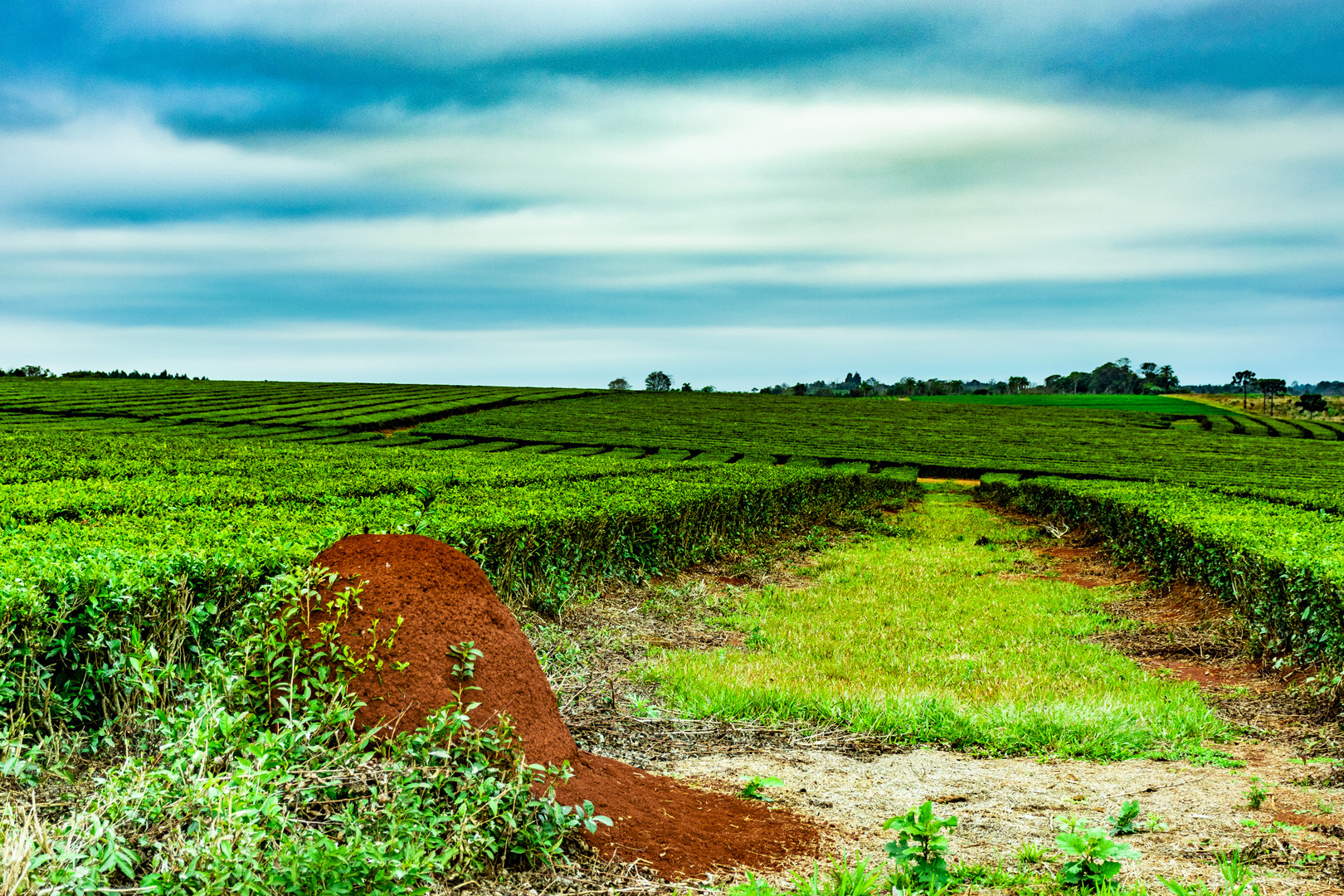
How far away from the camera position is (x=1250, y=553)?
9633mm

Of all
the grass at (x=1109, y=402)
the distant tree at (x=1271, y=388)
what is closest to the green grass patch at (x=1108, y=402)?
the grass at (x=1109, y=402)

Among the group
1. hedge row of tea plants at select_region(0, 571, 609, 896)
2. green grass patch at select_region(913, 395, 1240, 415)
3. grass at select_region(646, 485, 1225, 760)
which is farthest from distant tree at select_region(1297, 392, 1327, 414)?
hedge row of tea plants at select_region(0, 571, 609, 896)

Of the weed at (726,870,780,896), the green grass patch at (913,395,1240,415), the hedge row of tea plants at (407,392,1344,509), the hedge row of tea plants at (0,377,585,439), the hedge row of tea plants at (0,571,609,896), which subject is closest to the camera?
the hedge row of tea plants at (0,571,609,896)

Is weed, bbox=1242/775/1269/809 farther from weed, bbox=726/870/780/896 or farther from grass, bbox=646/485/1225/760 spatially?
weed, bbox=726/870/780/896

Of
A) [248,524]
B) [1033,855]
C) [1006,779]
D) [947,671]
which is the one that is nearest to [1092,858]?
[1033,855]

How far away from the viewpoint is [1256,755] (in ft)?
20.6

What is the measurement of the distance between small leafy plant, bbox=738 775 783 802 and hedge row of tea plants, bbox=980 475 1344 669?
515 cm

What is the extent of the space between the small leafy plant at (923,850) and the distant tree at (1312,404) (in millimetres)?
115019

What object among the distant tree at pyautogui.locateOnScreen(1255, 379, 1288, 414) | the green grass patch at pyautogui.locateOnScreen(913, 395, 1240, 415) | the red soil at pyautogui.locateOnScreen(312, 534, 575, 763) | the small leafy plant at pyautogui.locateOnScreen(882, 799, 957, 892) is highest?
the distant tree at pyautogui.locateOnScreen(1255, 379, 1288, 414)

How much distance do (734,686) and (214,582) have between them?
3905 mm

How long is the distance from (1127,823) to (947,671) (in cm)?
Result: 374

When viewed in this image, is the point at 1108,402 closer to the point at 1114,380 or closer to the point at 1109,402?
the point at 1109,402

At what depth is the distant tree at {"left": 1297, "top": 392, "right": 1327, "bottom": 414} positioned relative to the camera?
320 ft

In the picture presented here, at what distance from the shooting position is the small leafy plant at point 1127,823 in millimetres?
4637
